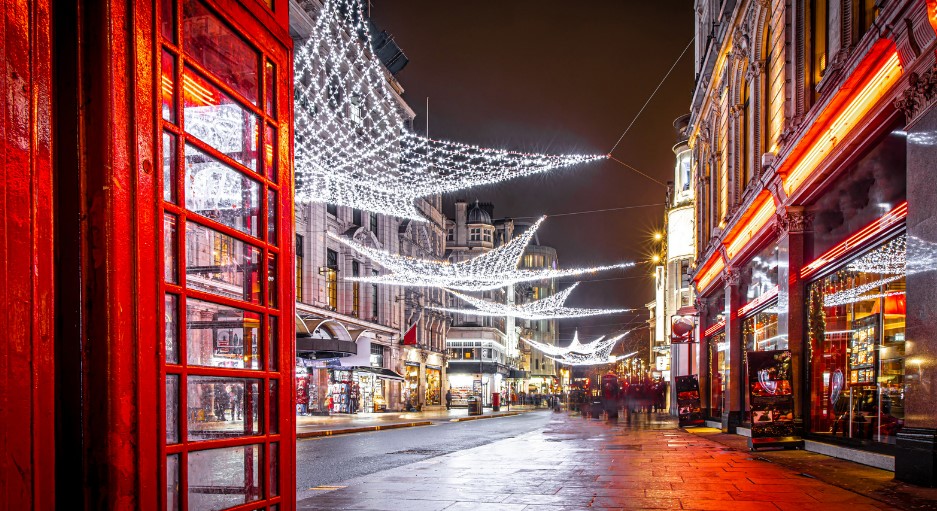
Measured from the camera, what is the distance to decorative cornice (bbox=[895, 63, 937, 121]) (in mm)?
8827

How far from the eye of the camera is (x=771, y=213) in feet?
53.9

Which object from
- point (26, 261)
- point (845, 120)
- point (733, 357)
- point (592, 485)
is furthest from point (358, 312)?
point (26, 261)

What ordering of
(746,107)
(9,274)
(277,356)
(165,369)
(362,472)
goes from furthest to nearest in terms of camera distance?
(746,107) < (362,472) < (277,356) < (165,369) < (9,274)

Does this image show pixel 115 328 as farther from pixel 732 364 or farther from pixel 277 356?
pixel 732 364

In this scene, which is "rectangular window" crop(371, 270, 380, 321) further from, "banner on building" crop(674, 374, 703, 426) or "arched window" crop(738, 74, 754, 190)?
"arched window" crop(738, 74, 754, 190)

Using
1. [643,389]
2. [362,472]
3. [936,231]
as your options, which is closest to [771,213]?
[936,231]

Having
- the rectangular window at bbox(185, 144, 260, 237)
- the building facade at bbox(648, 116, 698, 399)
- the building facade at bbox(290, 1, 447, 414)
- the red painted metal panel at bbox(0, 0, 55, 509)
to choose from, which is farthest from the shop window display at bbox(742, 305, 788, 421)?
the building facade at bbox(290, 1, 447, 414)

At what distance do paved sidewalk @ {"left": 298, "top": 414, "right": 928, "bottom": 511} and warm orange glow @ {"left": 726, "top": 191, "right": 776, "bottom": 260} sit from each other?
210 inches

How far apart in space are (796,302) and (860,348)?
2791 mm

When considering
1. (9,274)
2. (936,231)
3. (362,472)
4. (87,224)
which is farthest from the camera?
(362,472)

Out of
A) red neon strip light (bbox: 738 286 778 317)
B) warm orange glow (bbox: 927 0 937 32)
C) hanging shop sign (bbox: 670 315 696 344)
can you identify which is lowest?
hanging shop sign (bbox: 670 315 696 344)

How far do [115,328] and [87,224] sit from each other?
348mm

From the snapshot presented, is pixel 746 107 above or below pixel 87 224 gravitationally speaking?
above

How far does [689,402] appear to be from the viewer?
24.5 m
